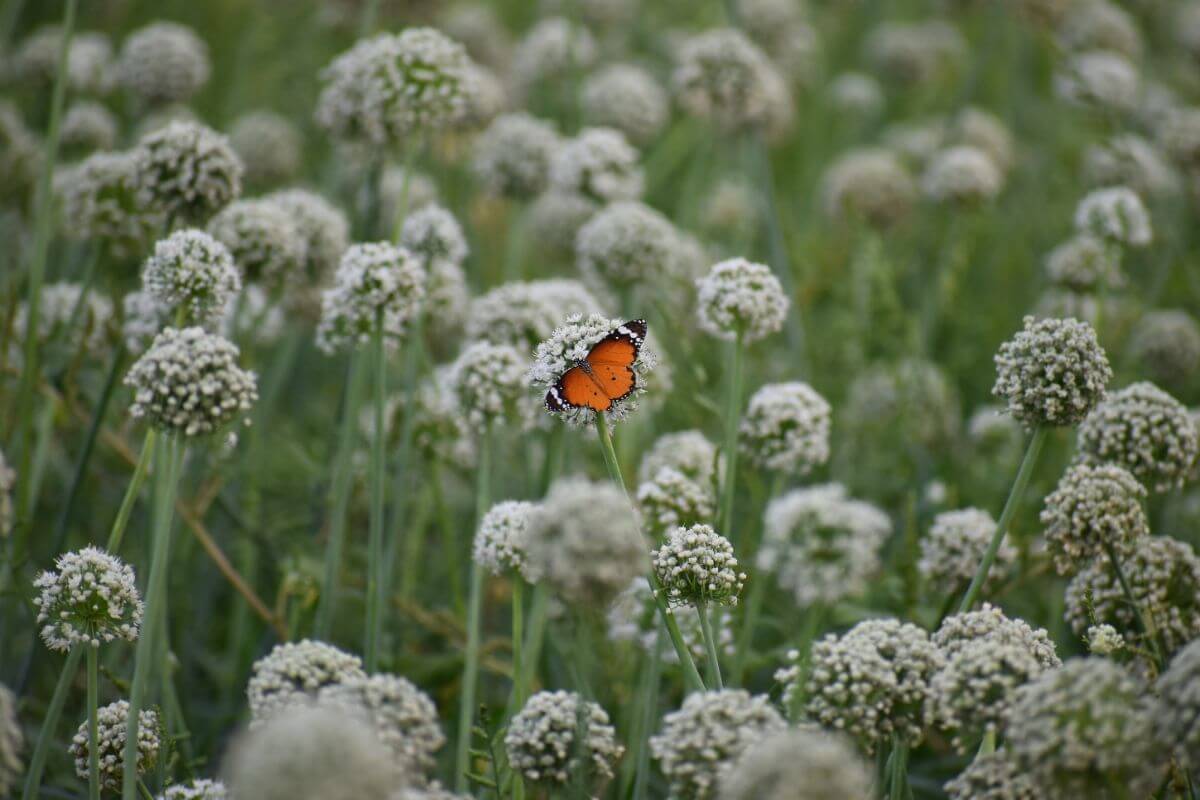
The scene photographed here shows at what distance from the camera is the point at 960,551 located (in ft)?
11.1

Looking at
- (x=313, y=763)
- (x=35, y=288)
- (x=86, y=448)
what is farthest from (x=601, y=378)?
(x=35, y=288)

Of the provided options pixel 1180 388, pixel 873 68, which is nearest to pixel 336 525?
pixel 1180 388

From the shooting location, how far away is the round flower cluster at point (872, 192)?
258 inches

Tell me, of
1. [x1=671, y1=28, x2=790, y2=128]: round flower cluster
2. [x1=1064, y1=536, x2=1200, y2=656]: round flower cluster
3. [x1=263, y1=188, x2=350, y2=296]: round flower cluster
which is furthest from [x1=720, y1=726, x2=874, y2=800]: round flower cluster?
[x1=671, y1=28, x2=790, y2=128]: round flower cluster

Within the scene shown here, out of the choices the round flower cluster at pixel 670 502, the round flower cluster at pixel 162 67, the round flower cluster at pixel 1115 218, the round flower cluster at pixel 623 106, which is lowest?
the round flower cluster at pixel 670 502

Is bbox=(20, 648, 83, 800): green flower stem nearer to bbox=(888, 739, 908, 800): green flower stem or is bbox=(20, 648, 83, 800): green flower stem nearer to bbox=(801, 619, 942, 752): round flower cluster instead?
bbox=(801, 619, 942, 752): round flower cluster

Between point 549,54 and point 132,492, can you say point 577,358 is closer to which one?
point 132,492

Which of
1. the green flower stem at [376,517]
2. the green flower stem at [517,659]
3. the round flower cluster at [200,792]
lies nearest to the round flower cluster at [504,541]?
the green flower stem at [517,659]

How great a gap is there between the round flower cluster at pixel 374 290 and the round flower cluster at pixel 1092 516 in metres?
1.73

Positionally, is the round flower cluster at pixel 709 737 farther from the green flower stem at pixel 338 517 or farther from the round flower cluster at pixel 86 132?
the round flower cluster at pixel 86 132

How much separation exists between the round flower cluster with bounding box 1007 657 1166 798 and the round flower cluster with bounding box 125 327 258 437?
5.56 feet

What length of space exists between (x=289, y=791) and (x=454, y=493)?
9.78ft

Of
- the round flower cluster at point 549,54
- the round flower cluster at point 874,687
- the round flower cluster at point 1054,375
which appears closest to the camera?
the round flower cluster at point 874,687

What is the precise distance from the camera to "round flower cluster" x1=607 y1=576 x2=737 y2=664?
3196mm
